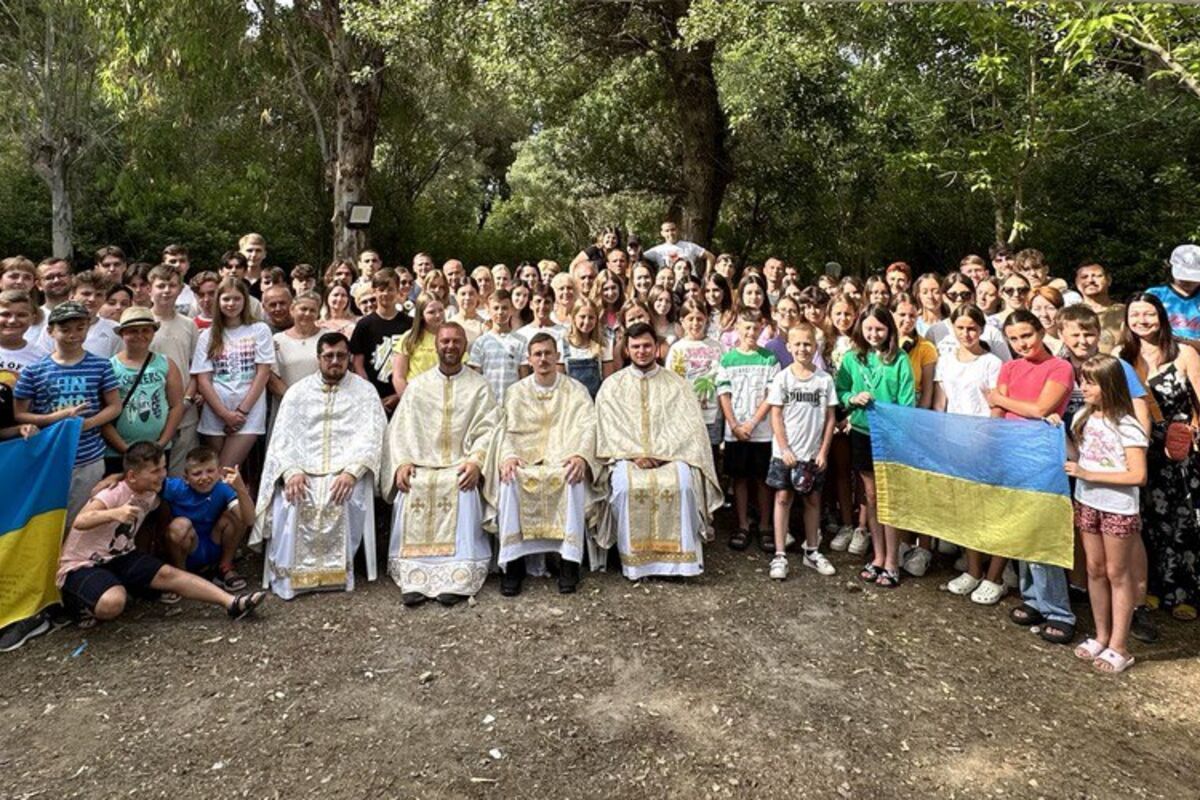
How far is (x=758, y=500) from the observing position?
6211mm

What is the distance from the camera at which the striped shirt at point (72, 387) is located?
4496 millimetres

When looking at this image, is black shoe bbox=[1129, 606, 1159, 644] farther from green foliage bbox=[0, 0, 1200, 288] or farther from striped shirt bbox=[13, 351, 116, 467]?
striped shirt bbox=[13, 351, 116, 467]

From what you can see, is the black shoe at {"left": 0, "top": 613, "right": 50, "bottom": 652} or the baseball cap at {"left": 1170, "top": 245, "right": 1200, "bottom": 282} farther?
the baseball cap at {"left": 1170, "top": 245, "right": 1200, "bottom": 282}

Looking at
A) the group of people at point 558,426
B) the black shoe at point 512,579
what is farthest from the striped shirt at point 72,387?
the black shoe at point 512,579

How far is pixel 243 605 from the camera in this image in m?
4.48

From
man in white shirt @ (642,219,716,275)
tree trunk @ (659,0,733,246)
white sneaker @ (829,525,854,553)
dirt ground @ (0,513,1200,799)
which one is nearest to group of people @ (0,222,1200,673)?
white sneaker @ (829,525,854,553)

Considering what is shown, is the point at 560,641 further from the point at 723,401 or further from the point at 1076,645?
the point at 1076,645

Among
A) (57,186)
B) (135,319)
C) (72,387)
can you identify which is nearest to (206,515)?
(72,387)

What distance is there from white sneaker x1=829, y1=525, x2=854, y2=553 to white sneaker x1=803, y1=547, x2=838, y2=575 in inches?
11.1

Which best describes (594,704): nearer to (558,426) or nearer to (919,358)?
(558,426)

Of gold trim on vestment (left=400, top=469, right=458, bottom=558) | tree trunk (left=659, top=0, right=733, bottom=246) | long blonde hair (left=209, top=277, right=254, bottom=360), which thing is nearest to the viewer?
gold trim on vestment (left=400, top=469, right=458, bottom=558)

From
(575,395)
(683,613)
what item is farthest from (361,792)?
(575,395)

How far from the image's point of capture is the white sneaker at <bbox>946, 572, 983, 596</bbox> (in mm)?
4977

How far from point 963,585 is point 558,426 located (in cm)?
288
